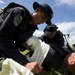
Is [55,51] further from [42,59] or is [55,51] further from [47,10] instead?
[47,10]

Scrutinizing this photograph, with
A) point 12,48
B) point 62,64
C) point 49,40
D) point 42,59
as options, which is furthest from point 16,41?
point 49,40

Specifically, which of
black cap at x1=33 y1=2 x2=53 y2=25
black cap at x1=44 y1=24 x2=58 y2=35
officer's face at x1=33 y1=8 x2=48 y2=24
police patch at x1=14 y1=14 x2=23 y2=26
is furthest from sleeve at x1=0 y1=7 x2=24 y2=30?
black cap at x1=44 y1=24 x2=58 y2=35

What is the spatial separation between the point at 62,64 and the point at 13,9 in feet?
3.42

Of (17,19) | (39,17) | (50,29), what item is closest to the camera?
(17,19)

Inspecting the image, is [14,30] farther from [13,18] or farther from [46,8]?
[46,8]

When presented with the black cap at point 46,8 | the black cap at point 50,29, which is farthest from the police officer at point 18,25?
the black cap at point 50,29

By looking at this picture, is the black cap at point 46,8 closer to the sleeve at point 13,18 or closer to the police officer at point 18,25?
the police officer at point 18,25

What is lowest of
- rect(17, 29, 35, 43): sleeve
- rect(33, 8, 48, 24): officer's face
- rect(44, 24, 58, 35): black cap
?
rect(44, 24, 58, 35): black cap

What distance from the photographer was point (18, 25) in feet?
10.0

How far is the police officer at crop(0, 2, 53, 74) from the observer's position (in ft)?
9.55

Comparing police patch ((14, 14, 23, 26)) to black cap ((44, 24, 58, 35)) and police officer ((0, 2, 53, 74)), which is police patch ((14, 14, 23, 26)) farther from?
black cap ((44, 24, 58, 35))

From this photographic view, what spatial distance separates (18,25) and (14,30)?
9 cm

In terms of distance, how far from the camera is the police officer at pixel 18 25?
9.55 feet

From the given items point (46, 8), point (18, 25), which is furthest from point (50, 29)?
point (18, 25)
